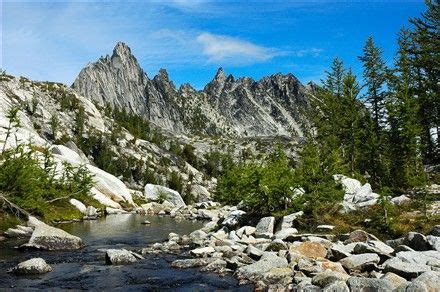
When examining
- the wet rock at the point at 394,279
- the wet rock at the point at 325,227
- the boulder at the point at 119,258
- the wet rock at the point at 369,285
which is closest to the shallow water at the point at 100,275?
the boulder at the point at 119,258

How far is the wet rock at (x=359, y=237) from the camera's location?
2805cm

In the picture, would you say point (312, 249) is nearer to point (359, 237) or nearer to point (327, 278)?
point (359, 237)

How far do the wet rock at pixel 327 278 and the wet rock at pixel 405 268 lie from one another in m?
2.32

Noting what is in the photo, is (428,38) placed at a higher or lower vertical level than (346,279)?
higher

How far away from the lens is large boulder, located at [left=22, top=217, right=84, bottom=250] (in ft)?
105

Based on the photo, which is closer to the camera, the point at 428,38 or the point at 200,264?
the point at 200,264

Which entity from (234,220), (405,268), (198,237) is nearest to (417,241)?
(405,268)

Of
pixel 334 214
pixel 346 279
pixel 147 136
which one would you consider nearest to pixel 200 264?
pixel 346 279

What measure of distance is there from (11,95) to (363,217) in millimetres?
156865

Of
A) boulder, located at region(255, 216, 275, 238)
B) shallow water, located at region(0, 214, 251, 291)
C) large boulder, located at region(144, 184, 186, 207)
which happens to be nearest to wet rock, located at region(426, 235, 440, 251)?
shallow water, located at region(0, 214, 251, 291)

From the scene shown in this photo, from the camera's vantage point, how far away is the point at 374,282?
1803cm

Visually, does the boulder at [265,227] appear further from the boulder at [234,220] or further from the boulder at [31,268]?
the boulder at [31,268]

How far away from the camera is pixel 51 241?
32625 mm

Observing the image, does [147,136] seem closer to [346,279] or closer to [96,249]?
[96,249]
